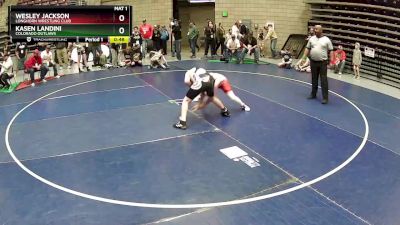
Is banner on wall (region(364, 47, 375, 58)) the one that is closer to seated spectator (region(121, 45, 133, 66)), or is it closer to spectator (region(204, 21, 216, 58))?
spectator (region(204, 21, 216, 58))

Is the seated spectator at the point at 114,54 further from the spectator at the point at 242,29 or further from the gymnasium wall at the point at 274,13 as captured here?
the gymnasium wall at the point at 274,13

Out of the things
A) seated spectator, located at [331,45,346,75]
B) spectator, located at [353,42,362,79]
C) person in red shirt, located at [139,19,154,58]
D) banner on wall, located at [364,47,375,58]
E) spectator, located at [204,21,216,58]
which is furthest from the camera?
spectator, located at [204,21,216,58]

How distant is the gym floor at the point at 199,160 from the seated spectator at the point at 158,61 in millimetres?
3931

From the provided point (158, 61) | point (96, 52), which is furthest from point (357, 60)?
point (96, 52)

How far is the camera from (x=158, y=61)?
1805 centimetres

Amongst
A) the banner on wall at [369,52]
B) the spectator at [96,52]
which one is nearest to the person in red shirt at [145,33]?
the spectator at [96,52]

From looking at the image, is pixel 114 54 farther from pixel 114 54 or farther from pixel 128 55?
pixel 128 55

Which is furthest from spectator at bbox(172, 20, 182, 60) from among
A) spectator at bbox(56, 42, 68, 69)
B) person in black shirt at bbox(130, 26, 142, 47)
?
spectator at bbox(56, 42, 68, 69)

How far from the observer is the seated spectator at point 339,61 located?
16.9 metres

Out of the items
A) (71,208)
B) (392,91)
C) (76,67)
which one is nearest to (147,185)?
(71,208)

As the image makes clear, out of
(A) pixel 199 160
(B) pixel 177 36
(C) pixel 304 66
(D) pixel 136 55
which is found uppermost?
(B) pixel 177 36
